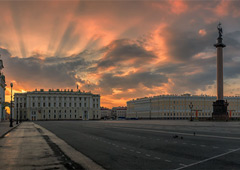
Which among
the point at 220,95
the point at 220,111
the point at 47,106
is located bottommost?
the point at 47,106

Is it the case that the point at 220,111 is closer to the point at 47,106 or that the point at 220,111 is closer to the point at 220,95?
the point at 220,95

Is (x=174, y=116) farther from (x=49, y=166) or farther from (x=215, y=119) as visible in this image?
(x=49, y=166)

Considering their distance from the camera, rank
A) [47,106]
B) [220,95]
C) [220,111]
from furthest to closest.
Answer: [47,106]
[220,95]
[220,111]

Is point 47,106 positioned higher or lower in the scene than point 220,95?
lower

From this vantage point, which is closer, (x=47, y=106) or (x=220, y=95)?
(x=220, y=95)

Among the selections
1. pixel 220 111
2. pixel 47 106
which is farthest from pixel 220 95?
pixel 47 106

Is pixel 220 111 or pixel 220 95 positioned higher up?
pixel 220 95

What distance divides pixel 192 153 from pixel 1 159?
11380 mm

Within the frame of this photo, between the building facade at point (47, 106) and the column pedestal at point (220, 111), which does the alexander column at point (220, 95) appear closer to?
the column pedestal at point (220, 111)

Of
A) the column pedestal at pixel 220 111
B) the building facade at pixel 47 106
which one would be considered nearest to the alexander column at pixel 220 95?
the column pedestal at pixel 220 111

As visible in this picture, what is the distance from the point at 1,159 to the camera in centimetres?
1557

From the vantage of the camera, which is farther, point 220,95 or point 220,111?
point 220,95

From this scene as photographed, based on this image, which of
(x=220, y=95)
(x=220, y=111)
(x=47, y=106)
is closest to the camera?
(x=220, y=111)

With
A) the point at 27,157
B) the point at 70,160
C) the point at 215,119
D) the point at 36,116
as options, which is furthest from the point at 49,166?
the point at 36,116
